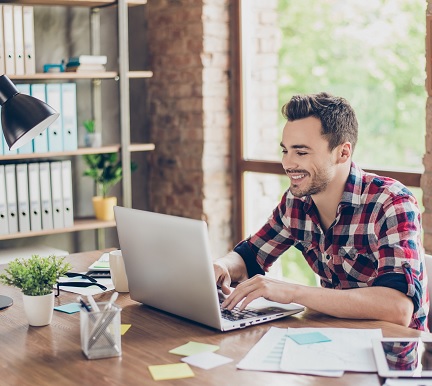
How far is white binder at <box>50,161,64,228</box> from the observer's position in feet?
12.4

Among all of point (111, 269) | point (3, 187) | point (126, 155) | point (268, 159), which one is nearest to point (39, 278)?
point (111, 269)

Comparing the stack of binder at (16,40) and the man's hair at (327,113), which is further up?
the stack of binder at (16,40)

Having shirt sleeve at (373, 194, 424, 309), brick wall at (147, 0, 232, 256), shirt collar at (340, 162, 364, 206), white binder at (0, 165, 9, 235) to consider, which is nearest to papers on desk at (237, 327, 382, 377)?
shirt sleeve at (373, 194, 424, 309)

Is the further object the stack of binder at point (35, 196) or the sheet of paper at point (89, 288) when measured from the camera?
the stack of binder at point (35, 196)

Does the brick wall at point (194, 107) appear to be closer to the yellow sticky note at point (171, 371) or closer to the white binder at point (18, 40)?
the white binder at point (18, 40)

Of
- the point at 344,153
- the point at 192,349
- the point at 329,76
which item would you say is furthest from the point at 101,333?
the point at 329,76

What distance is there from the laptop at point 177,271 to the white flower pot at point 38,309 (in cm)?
26

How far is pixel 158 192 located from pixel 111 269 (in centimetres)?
219

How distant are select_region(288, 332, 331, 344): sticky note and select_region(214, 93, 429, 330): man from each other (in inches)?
6.2

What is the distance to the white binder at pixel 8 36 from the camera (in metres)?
3.58

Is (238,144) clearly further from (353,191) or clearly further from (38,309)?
(38,309)

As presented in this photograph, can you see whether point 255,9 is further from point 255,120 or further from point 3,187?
point 3,187

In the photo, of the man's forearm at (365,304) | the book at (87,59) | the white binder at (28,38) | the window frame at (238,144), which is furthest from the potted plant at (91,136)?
the man's forearm at (365,304)

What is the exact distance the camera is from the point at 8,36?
3594mm
